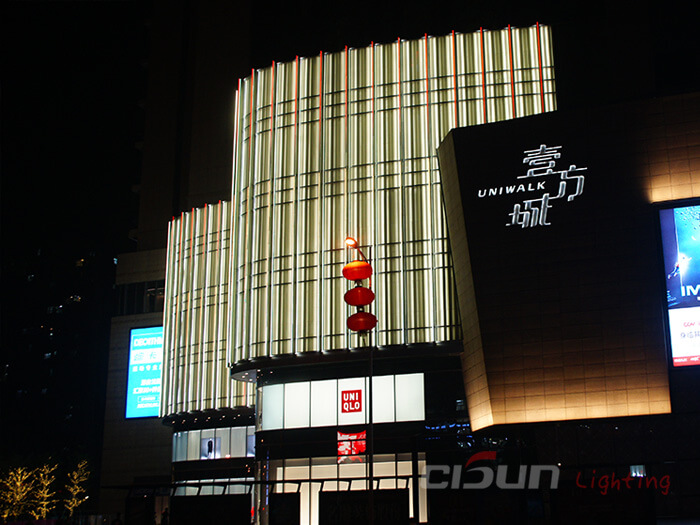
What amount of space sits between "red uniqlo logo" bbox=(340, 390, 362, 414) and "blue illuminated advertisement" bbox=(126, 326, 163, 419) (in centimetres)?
3394

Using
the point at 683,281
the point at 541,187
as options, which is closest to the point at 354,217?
the point at 541,187

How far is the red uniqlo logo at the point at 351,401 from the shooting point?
42.4 m

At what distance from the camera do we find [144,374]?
2857 inches

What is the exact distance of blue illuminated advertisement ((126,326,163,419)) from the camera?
2847 inches

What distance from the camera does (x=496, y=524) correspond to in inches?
772

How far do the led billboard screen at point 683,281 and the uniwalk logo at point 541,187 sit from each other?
13.9ft

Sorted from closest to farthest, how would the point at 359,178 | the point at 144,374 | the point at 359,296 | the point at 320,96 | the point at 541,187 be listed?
the point at 359,296, the point at 541,187, the point at 359,178, the point at 320,96, the point at 144,374

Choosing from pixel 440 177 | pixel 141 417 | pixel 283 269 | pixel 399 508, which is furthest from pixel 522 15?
pixel 141 417

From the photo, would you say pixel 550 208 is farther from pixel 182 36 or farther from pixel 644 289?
pixel 182 36

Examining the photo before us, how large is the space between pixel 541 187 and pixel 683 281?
7141 mm

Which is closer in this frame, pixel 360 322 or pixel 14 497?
pixel 360 322

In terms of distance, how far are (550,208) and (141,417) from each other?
166 feet

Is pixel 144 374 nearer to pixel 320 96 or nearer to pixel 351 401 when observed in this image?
pixel 351 401

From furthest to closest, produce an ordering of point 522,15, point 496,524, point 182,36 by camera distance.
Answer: point 182,36
point 522,15
point 496,524
